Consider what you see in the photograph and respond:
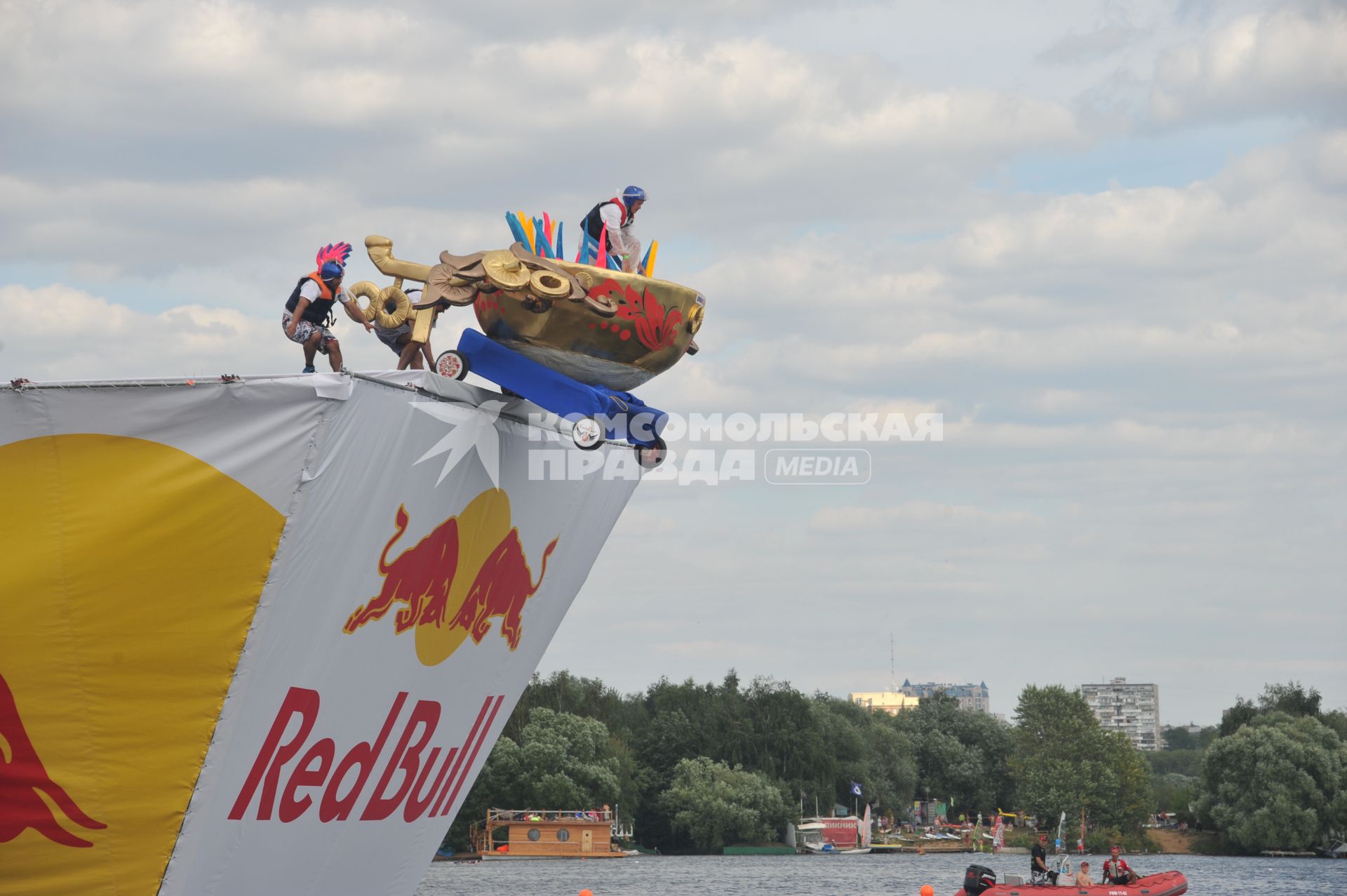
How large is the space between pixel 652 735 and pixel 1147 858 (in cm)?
2727

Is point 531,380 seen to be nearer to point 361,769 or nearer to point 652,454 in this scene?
point 652,454

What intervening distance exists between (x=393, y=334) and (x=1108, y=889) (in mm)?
23813

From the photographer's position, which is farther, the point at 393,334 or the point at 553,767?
the point at 553,767

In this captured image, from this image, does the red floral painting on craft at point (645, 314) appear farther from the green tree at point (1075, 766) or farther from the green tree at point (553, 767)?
the green tree at point (1075, 766)

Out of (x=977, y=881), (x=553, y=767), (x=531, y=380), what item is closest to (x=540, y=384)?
(x=531, y=380)

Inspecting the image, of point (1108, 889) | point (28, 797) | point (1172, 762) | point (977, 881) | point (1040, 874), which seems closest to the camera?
point (28, 797)

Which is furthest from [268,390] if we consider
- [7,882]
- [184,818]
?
[7,882]

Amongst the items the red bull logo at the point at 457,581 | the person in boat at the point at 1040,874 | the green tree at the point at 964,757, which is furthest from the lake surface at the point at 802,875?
the red bull logo at the point at 457,581

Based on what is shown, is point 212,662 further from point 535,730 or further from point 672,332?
point 535,730

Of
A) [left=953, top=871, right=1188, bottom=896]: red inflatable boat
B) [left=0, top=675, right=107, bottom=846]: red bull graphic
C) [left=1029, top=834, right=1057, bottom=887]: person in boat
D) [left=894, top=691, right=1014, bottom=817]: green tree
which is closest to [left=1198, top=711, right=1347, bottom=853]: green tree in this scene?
[left=894, top=691, right=1014, bottom=817]: green tree

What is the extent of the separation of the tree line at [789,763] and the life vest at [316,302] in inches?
2138

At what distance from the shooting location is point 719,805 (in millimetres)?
71562

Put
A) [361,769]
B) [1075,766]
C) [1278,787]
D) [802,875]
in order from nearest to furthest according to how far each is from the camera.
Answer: [361,769] < [802,875] < [1278,787] < [1075,766]

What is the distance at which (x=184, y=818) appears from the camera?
1006 cm
